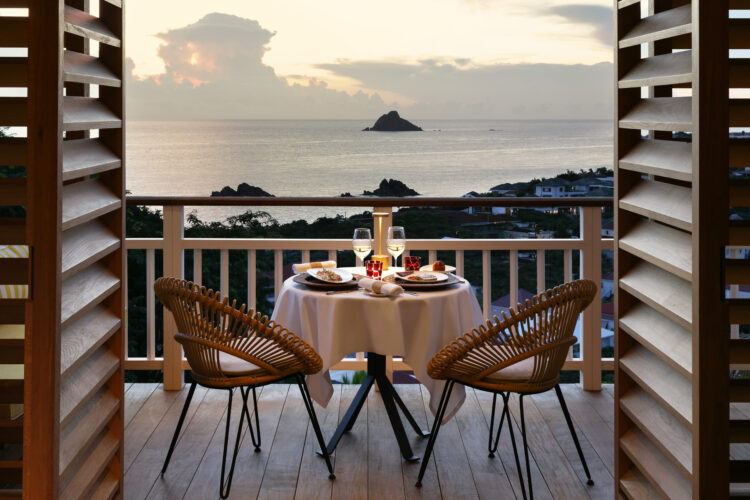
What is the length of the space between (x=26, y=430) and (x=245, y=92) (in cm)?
1050

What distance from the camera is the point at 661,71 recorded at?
82.3 inches

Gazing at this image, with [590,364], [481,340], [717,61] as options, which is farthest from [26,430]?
[590,364]

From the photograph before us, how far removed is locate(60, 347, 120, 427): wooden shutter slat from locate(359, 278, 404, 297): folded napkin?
3.52 ft

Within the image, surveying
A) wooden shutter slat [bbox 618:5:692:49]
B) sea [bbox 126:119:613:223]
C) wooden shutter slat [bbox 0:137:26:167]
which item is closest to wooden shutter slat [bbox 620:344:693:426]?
wooden shutter slat [bbox 618:5:692:49]

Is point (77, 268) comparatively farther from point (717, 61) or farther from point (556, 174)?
point (556, 174)

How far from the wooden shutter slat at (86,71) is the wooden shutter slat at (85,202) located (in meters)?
0.30

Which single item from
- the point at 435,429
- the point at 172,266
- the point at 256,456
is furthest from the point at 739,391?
the point at 172,266

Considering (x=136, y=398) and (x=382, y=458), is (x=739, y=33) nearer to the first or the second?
(x=382, y=458)

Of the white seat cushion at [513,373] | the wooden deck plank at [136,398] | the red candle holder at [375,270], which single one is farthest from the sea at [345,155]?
the white seat cushion at [513,373]

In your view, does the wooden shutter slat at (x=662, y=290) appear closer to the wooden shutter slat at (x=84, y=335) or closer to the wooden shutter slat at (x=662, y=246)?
the wooden shutter slat at (x=662, y=246)

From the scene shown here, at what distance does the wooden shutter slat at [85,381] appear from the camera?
1937 millimetres

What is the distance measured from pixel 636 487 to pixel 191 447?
192 centimetres

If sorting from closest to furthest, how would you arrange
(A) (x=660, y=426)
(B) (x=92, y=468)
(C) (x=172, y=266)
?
1. (A) (x=660, y=426)
2. (B) (x=92, y=468)
3. (C) (x=172, y=266)

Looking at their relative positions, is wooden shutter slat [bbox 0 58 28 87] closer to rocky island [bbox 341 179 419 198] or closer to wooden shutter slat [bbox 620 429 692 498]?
wooden shutter slat [bbox 620 429 692 498]
